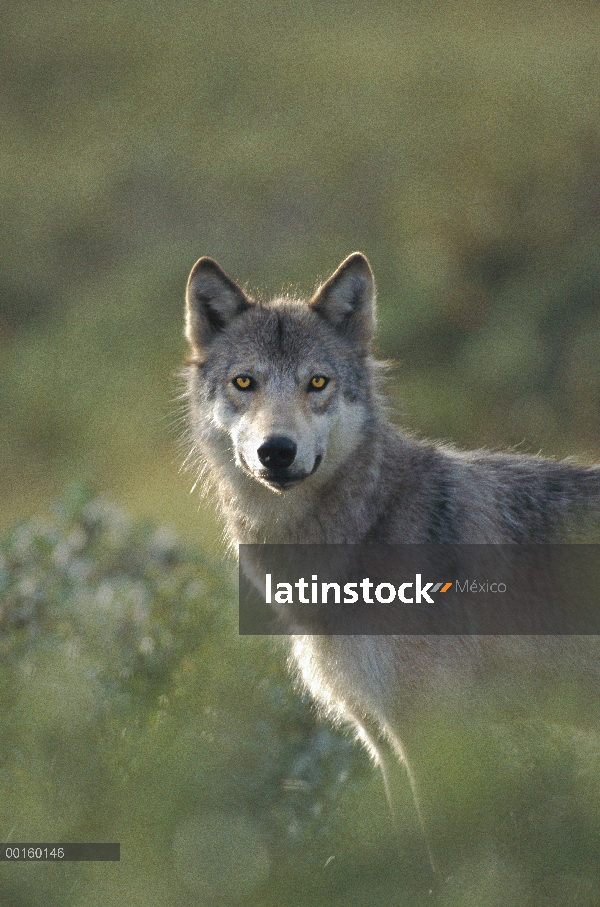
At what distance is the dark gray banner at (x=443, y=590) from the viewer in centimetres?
438

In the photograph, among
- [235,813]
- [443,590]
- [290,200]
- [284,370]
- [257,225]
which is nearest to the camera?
[235,813]

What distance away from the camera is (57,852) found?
6.02 ft

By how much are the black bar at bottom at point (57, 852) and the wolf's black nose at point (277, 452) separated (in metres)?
2.41

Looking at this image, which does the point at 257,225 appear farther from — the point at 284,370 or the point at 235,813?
the point at 235,813

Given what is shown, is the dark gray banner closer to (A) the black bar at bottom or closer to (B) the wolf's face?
(B) the wolf's face

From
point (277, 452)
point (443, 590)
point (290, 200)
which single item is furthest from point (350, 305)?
point (290, 200)

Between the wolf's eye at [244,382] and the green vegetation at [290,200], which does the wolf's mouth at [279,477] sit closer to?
the wolf's eye at [244,382]

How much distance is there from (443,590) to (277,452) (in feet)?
3.08

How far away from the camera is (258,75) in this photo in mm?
37281

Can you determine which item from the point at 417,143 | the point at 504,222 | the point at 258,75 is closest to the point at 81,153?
the point at 258,75

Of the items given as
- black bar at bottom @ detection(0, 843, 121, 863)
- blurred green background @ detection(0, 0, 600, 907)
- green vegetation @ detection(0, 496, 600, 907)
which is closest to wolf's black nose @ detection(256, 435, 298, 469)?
blurred green background @ detection(0, 0, 600, 907)

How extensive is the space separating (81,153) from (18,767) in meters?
34.5

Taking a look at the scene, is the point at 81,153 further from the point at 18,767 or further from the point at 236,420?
the point at 18,767

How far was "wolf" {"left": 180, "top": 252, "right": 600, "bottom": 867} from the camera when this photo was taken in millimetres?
4285
